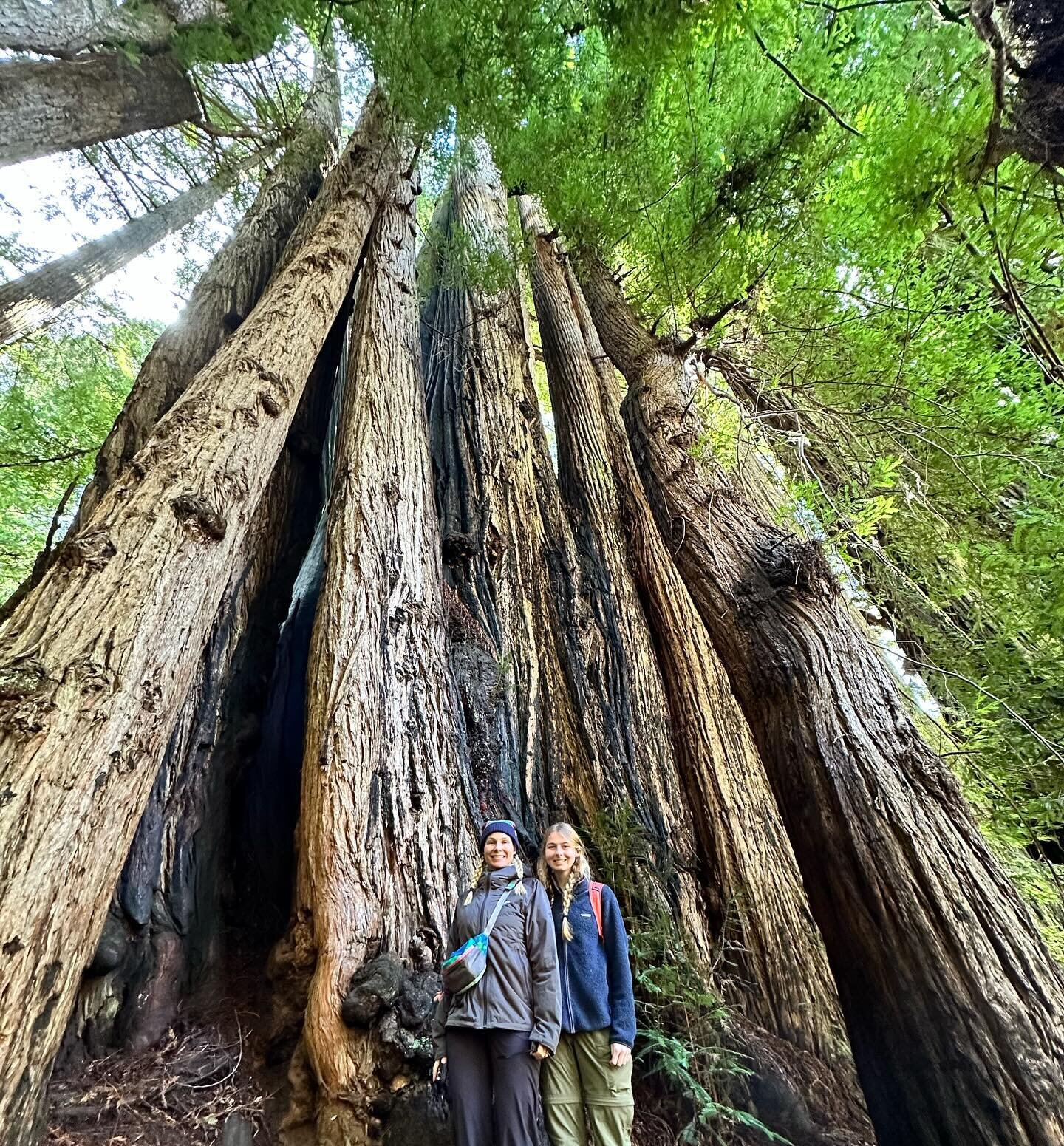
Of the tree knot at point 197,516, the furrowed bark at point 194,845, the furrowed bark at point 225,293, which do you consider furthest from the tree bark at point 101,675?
the furrowed bark at point 194,845

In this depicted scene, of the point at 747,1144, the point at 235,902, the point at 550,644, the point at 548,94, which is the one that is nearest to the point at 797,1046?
the point at 747,1144

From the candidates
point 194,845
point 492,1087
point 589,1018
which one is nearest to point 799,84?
point 589,1018

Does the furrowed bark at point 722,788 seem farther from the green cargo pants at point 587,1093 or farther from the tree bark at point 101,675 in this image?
the tree bark at point 101,675

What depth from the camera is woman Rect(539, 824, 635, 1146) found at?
1845mm

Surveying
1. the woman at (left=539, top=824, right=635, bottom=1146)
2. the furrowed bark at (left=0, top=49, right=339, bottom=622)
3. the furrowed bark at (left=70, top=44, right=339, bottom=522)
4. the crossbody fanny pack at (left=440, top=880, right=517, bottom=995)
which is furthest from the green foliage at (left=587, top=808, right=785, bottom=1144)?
the furrowed bark at (left=70, top=44, right=339, bottom=522)

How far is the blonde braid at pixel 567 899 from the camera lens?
6.83 feet

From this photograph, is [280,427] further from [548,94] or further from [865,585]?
[865,585]

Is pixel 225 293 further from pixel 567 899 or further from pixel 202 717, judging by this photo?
pixel 567 899

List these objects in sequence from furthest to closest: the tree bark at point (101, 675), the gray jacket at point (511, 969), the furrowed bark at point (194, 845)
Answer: the furrowed bark at point (194, 845) → the gray jacket at point (511, 969) → the tree bark at point (101, 675)

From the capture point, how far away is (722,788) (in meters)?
2.93

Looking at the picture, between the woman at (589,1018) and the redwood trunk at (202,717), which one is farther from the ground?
the redwood trunk at (202,717)

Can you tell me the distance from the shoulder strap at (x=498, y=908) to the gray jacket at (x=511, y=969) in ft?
0.05

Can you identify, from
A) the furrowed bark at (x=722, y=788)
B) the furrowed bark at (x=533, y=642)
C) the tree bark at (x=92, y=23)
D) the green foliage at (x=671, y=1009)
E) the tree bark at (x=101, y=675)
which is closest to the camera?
the tree bark at (x=101, y=675)

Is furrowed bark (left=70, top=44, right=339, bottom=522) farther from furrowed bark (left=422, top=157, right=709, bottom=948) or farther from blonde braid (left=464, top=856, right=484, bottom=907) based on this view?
blonde braid (left=464, top=856, right=484, bottom=907)
